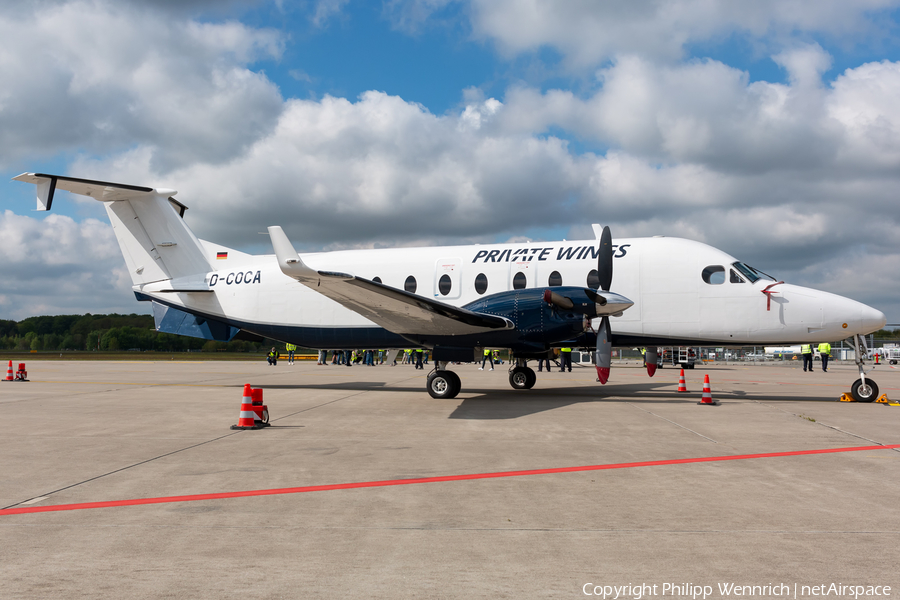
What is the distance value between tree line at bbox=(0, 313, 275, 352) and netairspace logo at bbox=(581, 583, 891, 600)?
330ft

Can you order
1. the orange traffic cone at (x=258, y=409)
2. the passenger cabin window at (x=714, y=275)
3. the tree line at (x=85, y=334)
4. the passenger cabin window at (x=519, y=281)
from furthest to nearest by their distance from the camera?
1. the tree line at (x=85, y=334)
2. the passenger cabin window at (x=519, y=281)
3. the passenger cabin window at (x=714, y=275)
4. the orange traffic cone at (x=258, y=409)

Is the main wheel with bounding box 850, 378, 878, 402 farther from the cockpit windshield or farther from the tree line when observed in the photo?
the tree line

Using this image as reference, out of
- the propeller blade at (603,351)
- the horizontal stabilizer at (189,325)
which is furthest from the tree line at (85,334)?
the propeller blade at (603,351)

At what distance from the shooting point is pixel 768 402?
1399cm

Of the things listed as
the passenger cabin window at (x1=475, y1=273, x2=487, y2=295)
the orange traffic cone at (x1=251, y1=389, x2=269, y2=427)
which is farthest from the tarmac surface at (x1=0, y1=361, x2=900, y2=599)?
the passenger cabin window at (x1=475, y1=273, x2=487, y2=295)

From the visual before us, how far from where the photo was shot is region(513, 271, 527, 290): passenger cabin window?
15.5 m

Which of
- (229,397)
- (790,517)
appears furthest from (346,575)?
(229,397)

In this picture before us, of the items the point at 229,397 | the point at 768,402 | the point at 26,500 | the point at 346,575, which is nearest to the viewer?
the point at 346,575

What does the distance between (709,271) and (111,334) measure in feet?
346

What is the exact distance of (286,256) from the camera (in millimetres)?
10805

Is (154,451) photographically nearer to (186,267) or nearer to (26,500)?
(26,500)

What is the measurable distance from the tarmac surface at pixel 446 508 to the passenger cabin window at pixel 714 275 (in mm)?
4620

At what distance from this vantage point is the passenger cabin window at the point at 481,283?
15789 mm

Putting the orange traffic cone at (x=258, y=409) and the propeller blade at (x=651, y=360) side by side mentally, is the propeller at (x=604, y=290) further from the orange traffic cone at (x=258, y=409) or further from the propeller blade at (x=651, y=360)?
the orange traffic cone at (x=258, y=409)
